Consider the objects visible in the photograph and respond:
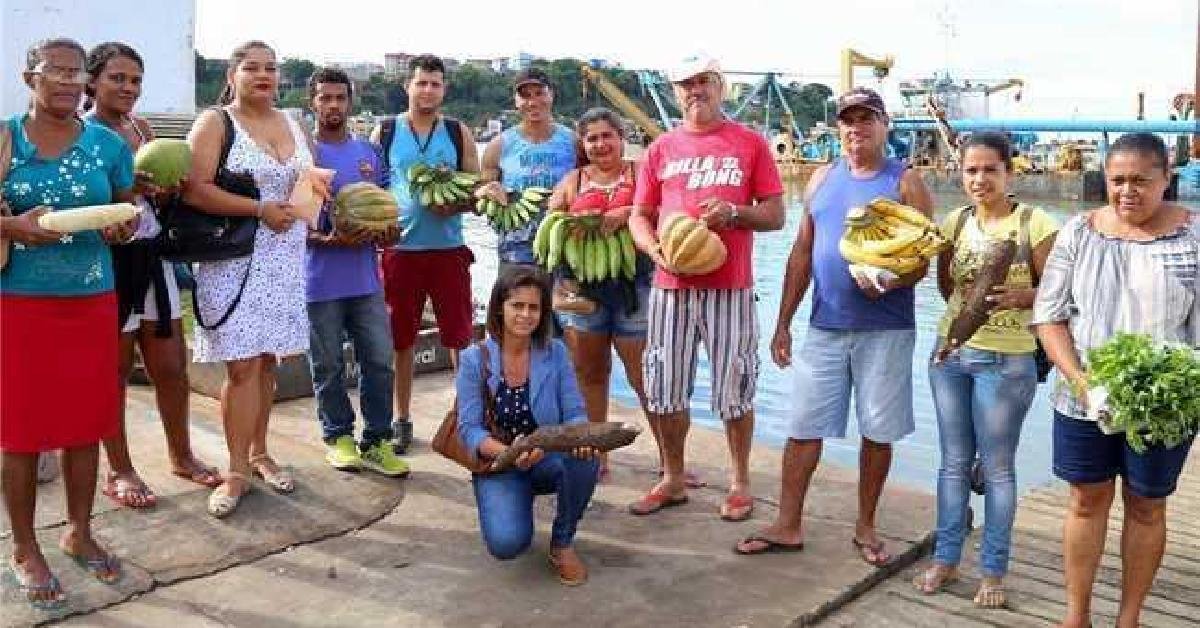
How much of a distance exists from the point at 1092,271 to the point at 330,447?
3.21 meters

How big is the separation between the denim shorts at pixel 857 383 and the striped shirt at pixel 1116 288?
659 millimetres

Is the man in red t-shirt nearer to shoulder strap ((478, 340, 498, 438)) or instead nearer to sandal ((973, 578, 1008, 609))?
shoulder strap ((478, 340, 498, 438))

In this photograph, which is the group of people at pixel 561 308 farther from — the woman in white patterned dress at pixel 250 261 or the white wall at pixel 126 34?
the white wall at pixel 126 34

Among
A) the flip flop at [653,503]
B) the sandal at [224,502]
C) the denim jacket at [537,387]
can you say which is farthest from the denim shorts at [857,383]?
the sandal at [224,502]

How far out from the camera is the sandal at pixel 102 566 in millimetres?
3621

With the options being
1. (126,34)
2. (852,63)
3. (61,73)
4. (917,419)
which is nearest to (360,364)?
(61,73)

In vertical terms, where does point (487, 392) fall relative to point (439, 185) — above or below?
below

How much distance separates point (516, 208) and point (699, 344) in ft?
3.57

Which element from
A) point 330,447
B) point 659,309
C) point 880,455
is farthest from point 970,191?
point 330,447

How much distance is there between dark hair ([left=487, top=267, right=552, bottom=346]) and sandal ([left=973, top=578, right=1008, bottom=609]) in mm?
1738

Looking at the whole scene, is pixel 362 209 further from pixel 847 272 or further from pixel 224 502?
pixel 847 272

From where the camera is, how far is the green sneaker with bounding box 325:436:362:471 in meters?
4.83

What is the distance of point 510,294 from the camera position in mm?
3975

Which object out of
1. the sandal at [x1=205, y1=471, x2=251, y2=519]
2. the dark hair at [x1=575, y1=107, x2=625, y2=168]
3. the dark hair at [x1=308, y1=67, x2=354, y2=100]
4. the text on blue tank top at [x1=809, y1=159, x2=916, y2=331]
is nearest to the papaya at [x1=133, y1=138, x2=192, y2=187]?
the dark hair at [x1=308, y1=67, x2=354, y2=100]
